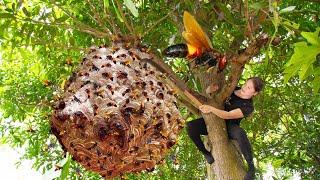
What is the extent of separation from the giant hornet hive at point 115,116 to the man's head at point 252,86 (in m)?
1.17

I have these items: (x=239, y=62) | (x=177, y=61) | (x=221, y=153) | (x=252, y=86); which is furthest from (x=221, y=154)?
(x=177, y=61)

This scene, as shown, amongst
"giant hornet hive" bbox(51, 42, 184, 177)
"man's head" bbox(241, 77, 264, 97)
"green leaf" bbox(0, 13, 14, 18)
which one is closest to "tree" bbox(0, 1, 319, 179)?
"green leaf" bbox(0, 13, 14, 18)

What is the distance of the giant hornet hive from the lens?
1866 millimetres

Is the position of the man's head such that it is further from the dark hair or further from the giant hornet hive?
the giant hornet hive

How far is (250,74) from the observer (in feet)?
16.4

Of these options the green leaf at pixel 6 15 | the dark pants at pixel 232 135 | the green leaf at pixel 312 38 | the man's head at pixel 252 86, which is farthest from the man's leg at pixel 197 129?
the green leaf at pixel 312 38

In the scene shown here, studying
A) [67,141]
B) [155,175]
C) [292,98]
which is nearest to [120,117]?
[67,141]

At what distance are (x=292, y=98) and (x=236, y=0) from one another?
5.70ft

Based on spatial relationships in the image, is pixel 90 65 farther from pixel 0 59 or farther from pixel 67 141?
pixel 0 59

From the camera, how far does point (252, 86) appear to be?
3281 millimetres

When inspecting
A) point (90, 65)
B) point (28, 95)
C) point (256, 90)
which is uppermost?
point (28, 95)

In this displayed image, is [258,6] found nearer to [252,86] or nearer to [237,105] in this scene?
[252,86]

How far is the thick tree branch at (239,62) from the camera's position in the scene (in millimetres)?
2930

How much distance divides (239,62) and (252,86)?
218mm
